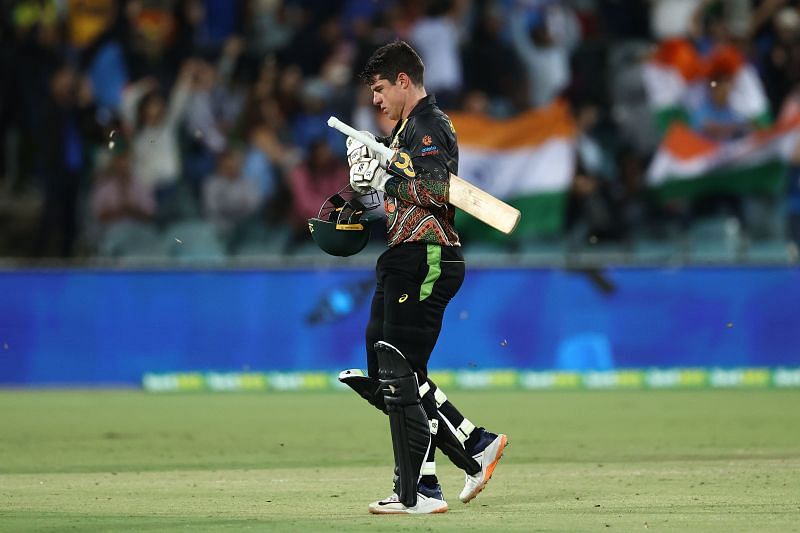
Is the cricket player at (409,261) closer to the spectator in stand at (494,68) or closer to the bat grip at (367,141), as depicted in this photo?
the bat grip at (367,141)

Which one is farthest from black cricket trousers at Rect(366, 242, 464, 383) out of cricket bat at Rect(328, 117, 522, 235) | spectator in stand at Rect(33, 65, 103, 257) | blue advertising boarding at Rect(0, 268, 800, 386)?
spectator in stand at Rect(33, 65, 103, 257)

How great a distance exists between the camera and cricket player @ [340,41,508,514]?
728cm

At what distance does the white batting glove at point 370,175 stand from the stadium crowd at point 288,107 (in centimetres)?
950

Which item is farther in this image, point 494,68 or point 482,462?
point 494,68

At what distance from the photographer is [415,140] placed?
24.2 ft

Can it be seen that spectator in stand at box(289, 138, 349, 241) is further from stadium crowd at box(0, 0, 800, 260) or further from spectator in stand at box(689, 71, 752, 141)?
spectator in stand at box(689, 71, 752, 141)

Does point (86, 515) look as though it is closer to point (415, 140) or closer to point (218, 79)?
point (415, 140)

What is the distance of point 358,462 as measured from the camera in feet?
33.6

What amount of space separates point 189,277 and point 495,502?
8.61 metres

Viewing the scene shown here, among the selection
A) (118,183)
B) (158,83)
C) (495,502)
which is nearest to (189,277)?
(118,183)

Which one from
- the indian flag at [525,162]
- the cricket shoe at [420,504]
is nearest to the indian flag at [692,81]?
the indian flag at [525,162]

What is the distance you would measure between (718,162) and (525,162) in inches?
91.0

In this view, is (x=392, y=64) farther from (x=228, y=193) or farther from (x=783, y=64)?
(x=783, y=64)

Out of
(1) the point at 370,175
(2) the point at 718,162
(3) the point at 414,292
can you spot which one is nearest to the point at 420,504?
(3) the point at 414,292
